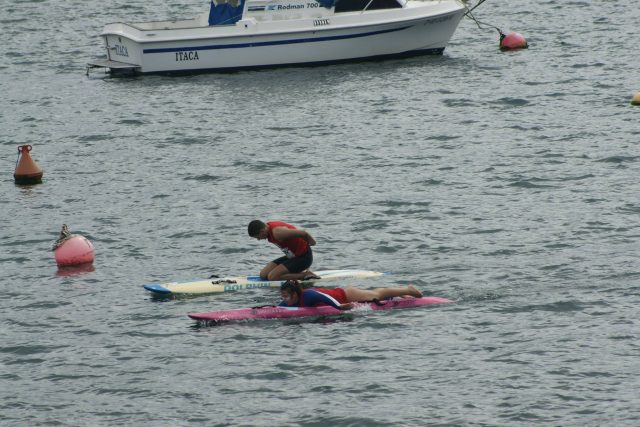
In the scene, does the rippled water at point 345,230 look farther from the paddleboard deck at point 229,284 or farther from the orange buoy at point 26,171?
the orange buoy at point 26,171

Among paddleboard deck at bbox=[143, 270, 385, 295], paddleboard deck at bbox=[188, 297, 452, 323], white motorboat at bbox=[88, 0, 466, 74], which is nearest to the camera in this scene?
paddleboard deck at bbox=[188, 297, 452, 323]

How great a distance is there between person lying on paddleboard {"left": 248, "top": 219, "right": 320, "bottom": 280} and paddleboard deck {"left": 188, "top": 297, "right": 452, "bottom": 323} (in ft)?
5.19

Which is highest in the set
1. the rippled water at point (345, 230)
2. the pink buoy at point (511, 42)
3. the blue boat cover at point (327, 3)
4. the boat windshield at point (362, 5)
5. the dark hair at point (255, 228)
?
the blue boat cover at point (327, 3)

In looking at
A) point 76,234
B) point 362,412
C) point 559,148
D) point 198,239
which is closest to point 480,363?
point 362,412

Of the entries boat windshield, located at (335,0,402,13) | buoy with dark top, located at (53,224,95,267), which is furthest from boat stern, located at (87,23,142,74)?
buoy with dark top, located at (53,224,95,267)

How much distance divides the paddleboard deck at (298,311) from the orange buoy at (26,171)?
10.3 meters

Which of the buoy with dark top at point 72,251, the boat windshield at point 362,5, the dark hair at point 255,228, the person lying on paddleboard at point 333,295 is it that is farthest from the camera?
the boat windshield at point 362,5

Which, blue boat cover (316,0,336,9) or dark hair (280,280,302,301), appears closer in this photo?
dark hair (280,280,302,301)

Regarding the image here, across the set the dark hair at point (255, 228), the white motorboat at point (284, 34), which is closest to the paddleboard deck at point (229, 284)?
the dark hair at point (255, 228)

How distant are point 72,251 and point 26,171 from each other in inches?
256

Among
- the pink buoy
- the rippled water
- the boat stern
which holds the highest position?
the boat stern

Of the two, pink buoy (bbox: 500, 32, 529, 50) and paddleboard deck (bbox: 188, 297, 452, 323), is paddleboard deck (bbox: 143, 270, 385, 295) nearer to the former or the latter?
paddleboard deck (bbox: 188, 297, 452, 323)

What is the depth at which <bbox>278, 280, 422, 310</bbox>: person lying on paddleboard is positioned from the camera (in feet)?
67.1

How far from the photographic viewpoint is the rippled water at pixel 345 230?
1778 cm
